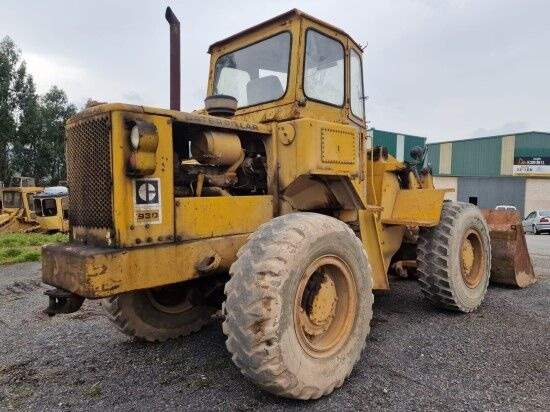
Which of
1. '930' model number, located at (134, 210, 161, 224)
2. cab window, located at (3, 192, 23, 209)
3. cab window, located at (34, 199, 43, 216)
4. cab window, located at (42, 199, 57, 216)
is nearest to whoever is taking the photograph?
'930' model number, located at (134, 210, 161, 224)

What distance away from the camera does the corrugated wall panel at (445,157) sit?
3805 cm

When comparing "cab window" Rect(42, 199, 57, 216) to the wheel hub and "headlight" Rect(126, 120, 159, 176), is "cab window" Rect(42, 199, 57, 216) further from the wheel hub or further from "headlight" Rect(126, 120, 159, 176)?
"headlight" Rect(126, 120, 159, 176)

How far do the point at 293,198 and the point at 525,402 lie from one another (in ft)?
7.36

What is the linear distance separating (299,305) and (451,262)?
260 centimetres

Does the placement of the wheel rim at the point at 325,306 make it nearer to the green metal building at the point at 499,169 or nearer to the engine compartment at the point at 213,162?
the engine compartment at the point at 213,162

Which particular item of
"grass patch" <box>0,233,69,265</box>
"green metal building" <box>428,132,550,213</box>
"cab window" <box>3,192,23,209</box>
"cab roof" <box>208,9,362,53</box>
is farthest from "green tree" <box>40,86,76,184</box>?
"cab roof" <box>208,9,362,53</box>

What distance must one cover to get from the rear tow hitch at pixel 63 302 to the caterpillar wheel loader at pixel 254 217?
0.01 metres

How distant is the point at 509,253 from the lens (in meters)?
6.50

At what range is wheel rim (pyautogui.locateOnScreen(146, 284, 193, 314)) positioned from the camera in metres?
4.12

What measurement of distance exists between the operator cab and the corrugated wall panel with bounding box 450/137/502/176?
34.6 m

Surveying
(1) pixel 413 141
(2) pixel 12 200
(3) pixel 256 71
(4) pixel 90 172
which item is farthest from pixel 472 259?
(2) pixel 12 200

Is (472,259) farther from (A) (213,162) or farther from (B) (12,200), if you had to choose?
(B) (12,200)

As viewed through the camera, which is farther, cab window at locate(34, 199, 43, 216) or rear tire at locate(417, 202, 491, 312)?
cab window at locate(34, 199, 43, 216)

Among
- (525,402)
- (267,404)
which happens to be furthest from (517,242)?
(267,404)
